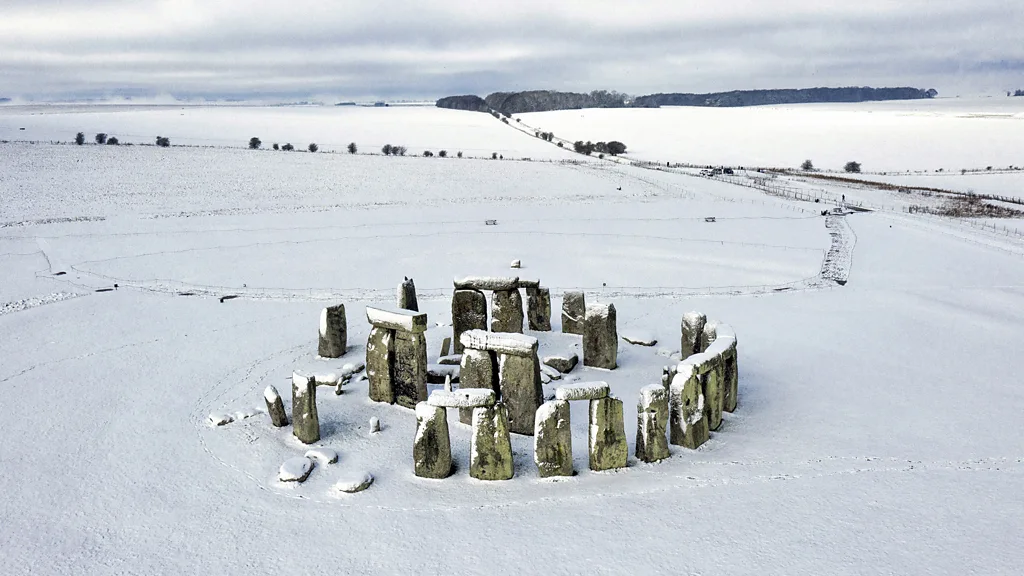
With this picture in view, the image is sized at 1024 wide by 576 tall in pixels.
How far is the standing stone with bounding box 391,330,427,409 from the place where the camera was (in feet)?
41.1

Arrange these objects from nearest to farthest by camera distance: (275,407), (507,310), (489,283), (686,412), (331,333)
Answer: (686,412)
(275,407)
(331,333)
(489,283)
(507,310)

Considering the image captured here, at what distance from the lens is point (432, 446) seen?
10000mm

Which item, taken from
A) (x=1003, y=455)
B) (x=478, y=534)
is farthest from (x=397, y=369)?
(x=1003, y=455)

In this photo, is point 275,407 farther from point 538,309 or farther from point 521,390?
point 538,309

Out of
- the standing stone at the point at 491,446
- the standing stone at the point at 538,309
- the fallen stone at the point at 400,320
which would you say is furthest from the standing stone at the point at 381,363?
the standing stone at the point at 538,309

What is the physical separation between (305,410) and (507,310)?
18.7 feet

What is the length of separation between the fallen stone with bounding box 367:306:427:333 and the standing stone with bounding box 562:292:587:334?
5.07 metres

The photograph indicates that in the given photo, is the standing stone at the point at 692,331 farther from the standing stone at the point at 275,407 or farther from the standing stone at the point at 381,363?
the standing stone at the point at 275,407

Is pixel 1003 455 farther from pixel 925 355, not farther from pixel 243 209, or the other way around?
pixel 243 209

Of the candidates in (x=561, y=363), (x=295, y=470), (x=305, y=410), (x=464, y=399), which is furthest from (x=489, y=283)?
(x=295, y=470)

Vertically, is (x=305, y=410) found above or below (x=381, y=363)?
below

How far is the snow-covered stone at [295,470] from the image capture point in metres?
10.0

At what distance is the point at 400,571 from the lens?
26.3ft

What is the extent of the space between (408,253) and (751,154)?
53.7 metres
